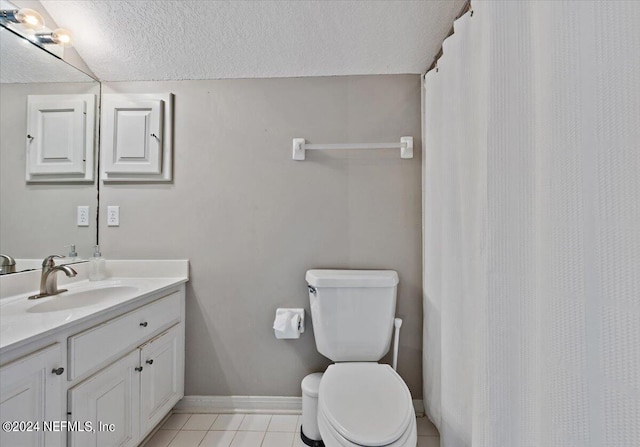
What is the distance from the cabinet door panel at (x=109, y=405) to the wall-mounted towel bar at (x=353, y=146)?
130 centimetres

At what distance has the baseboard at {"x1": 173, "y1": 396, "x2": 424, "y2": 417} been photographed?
167cm

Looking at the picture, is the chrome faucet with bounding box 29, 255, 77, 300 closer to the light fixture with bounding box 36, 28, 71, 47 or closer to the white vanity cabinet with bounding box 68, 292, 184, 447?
the white vanity cabinet with bounding box 68, 292, 184, 447

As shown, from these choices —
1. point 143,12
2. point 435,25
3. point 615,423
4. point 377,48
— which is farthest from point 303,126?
point 615,423

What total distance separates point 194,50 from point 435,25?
1316 millimetres

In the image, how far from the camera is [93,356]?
1.07 metres

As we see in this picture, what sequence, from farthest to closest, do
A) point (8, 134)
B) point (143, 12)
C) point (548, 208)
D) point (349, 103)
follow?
1. point (349, 103)
2. point (143, 12)
3. point (8, 134)
4. point (548, 208)

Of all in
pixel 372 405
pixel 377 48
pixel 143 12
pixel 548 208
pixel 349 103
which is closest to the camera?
pixel 548 208

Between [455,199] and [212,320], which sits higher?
[455,199]

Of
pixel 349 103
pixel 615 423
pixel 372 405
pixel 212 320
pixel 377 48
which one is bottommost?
A: pixel 372 405

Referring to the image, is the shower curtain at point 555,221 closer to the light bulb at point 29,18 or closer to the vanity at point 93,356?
the vanity at point 93,356

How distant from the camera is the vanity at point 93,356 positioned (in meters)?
0.85

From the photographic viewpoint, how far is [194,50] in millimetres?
1584

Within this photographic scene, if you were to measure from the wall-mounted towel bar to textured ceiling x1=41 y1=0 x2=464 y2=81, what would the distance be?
42cm

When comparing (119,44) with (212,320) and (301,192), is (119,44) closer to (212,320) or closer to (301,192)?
(301,192)
